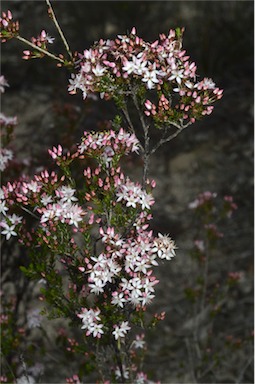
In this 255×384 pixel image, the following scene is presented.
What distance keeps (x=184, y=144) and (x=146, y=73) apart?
14.1 feet

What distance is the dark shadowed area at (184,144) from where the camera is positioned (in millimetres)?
4781

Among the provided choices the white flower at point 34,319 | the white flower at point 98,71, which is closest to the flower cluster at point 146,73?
the white flower at point 98,71

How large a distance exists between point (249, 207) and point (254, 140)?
91cm

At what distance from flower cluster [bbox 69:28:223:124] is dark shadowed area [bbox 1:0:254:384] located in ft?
5.32

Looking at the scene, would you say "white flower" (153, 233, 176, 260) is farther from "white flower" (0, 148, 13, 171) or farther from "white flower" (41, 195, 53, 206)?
"white flower" (0, 148, 13, 171)

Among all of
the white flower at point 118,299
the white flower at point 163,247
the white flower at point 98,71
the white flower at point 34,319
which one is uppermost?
the white flower at point 98,71

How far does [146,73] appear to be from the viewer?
2.55m

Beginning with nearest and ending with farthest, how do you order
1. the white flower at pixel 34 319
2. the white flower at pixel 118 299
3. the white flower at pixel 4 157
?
1. the white flower at pixel 118 299
2. the white flower at pixel 4 157
3. the white flower at pixel 34 319

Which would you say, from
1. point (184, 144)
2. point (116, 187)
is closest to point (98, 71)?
point (116, 187)

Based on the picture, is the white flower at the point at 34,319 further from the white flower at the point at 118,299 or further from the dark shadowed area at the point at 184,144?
the white flower at the point at 118,299

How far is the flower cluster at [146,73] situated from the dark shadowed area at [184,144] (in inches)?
63.9

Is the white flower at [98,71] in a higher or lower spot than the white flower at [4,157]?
lower

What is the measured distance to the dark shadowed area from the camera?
478 cm

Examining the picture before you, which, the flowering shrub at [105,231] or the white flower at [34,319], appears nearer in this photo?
the flowering shrub at [105,231]
